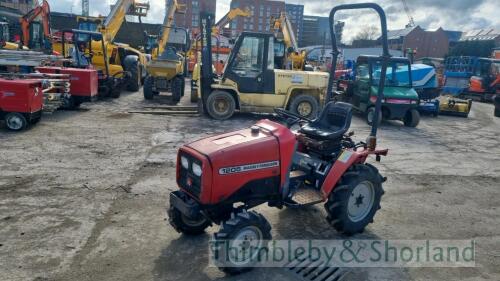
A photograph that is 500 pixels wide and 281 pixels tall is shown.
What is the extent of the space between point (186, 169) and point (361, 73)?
9818 millimetres

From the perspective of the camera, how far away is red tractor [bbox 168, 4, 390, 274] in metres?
3.12

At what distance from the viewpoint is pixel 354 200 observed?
4.05 metres

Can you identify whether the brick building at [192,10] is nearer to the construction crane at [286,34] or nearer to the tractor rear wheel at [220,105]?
the construction crane at [286,34]

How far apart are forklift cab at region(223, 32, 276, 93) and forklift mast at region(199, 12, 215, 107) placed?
1.54ft

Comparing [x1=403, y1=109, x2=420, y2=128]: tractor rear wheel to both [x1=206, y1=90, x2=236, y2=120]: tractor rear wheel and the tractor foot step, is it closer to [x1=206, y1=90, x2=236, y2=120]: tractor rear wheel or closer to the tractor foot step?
[x1=206, y1=90, x2=236, y2=120]: tractor rear wheel

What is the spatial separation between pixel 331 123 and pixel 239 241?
6.04 feet

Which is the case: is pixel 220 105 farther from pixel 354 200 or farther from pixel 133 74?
pixel 354 200

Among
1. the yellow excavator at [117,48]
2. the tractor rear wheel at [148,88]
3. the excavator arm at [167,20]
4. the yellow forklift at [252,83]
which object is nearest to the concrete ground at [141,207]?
the yellow forklift at [252,83]

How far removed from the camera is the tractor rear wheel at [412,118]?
35.4 ft

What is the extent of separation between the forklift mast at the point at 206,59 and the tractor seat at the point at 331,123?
6030mm

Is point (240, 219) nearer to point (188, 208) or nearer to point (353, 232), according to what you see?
point (188, 208)

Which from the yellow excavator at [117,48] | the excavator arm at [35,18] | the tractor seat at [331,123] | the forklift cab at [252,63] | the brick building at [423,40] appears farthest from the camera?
the brick building at [423,40]

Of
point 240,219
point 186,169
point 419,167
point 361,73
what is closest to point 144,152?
point 186,169

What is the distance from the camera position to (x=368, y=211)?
4.18 m
